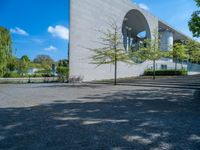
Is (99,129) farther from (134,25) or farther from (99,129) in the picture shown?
(134,25)

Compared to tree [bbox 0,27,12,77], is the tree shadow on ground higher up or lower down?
lower down

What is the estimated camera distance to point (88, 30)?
84.2ft

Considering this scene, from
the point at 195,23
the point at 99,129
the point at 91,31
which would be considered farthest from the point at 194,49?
the point at 99,129

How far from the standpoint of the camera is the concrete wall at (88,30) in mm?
23984

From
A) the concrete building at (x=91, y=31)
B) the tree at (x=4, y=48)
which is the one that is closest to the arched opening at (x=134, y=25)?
the concrete building at (x=91, y=31)

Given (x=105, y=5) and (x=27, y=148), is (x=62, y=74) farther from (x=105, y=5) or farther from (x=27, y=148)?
(x=27, y=148)

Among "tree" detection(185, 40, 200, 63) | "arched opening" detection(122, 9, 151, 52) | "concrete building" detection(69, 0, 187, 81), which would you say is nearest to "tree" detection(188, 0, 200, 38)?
"concrete building" detection(69, 0, 187, 81)

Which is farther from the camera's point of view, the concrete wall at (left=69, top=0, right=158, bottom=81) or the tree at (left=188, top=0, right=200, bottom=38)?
the concrete wall at (left=69, top=0, right=158, bottom=81)

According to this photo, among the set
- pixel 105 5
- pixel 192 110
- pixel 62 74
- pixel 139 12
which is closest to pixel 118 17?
pixel 105 5

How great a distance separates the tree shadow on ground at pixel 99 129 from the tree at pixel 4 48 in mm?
21792

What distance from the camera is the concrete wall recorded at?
944 inches

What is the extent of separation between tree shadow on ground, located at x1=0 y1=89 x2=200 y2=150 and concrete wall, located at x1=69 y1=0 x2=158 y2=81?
1688 cm

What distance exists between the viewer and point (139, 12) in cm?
3641

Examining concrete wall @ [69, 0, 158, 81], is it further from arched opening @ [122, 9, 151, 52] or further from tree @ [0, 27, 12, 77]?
tree @ [0, 27, 12, 77]
